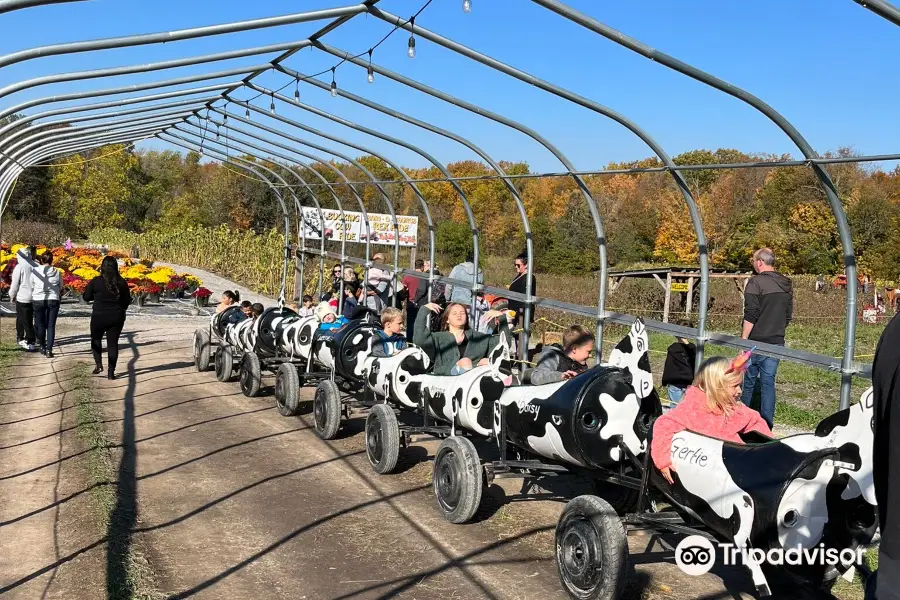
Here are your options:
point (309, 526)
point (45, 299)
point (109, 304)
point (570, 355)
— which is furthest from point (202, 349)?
point (570, 355)

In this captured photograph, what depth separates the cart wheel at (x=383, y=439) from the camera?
287 inches

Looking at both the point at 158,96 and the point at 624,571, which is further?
the point at 158,96

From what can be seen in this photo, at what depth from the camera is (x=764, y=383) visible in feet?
26.6

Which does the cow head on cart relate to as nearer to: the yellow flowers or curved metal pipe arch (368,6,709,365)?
curved metal pipe arch (368,6,709,365)

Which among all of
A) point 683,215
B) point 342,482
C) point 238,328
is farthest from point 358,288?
point 683,215

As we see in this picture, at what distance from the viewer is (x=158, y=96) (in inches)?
381

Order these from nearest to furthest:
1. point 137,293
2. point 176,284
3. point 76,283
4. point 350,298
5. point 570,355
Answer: point 570,355, point 350,298, point 76,283, point 137,293, point 176,284

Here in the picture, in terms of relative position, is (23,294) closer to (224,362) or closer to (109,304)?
(109,304)

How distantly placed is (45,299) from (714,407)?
11.3 metres

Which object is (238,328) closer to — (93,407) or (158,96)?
(93,407)

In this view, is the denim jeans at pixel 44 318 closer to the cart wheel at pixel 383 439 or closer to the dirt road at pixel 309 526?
the dirt road at pixel 309 526

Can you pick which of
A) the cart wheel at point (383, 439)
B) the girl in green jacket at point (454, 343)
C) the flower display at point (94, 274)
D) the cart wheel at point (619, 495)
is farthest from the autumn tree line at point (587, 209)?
the cart wheel at point (619, 495)

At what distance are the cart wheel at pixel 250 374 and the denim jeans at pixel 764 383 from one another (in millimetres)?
5353

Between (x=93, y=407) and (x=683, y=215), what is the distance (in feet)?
112
